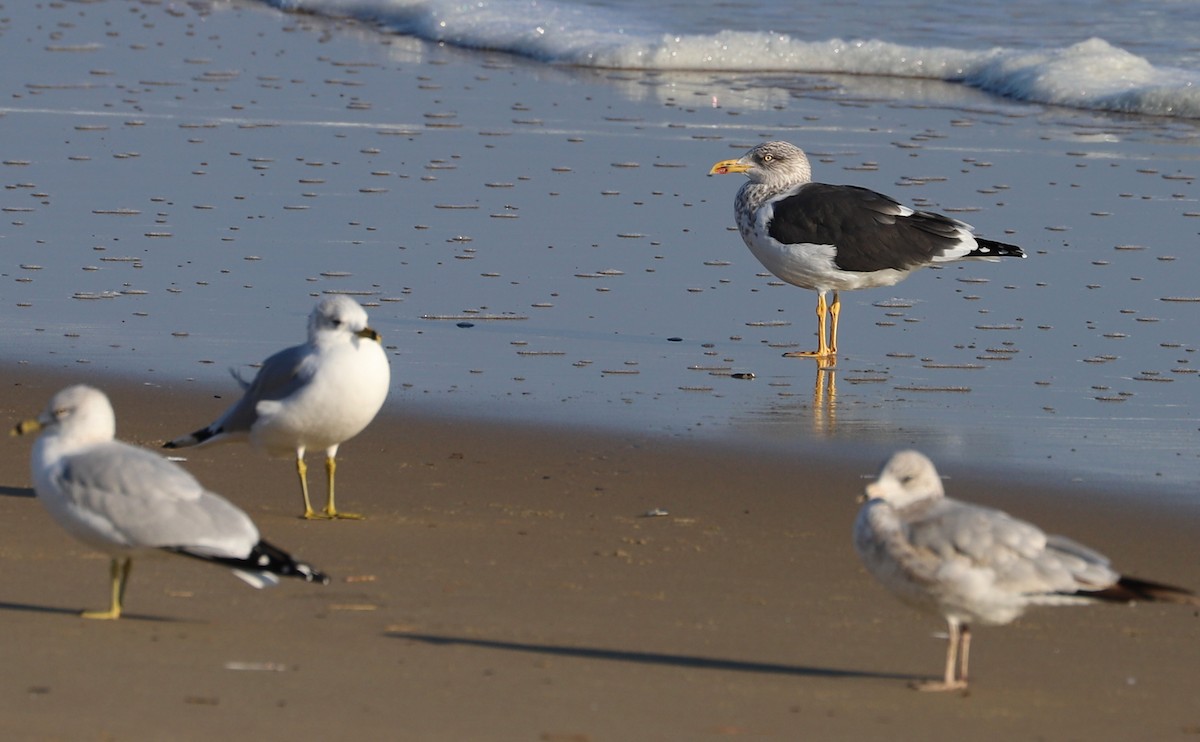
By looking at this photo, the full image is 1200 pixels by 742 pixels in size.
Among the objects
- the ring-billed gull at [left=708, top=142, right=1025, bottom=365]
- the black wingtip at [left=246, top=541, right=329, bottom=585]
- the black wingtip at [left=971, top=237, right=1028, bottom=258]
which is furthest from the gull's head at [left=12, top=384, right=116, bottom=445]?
the black wingtip at [left=971, top=237, right=1028, bottom=258]

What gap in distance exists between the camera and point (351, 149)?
14.3 metres

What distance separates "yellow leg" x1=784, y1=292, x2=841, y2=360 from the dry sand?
6.55 feet

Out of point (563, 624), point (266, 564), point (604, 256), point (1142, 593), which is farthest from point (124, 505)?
point (604, 256)

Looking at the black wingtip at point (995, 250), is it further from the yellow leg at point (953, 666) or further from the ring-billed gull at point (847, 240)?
the yellow leg at point (953, 666)

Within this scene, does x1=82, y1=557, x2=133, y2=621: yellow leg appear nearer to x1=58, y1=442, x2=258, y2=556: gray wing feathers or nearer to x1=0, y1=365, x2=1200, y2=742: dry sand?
x1=0, y1=365, x2=1200, y2=742: dry sand

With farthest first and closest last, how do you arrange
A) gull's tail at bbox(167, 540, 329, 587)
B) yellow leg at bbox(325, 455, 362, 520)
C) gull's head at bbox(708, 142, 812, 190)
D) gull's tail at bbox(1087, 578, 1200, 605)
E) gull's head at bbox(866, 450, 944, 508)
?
1. gull's head at bbox(708, 142, 812, 190)
2. yellow leg at bbox(325, 455, 362, 520)
3. gull's head at bbox(866, 450, 944, 508)
4. gull's tail at bbox(167, 540, 329, 587)
5. gull's tail at bbox(1087, 578, 1200, 605)

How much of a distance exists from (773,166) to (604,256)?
1075mm

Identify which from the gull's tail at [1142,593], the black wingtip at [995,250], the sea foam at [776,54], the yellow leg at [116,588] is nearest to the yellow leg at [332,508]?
the yellow leg at [116,588]

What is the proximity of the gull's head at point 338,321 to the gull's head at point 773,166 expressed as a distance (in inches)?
197

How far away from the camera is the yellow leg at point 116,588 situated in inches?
215

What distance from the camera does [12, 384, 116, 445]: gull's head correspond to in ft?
18.0

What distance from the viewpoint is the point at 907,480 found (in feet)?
17.5

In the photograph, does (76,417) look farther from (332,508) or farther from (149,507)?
(332,508)

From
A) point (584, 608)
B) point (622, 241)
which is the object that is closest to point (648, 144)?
point (622, 241)
